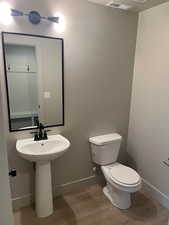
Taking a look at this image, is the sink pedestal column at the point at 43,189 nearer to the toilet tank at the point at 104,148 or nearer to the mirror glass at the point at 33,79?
the mirror glass at the point at 33,79

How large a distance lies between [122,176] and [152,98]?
1.03 meters

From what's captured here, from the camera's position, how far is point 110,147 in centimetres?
228

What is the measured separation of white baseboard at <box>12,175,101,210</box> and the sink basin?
666 millimetres

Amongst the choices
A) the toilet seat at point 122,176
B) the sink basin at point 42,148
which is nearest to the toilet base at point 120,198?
the toilet seat at point 122,176

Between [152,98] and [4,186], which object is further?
[152,98]

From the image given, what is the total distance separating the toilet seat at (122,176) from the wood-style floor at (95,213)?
0.39 metres

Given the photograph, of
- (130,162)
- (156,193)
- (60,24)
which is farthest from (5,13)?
(156,193)

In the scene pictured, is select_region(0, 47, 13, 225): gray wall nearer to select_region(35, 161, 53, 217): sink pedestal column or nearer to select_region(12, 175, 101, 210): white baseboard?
select_region(35, 161, 53, 217): sink pedestal column

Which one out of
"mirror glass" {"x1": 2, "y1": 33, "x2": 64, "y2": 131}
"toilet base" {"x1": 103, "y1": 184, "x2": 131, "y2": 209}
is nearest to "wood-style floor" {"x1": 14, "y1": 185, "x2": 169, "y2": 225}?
"toilet base" {"x1": 103, "y1": 184, "x2": 131, "y2": 209}

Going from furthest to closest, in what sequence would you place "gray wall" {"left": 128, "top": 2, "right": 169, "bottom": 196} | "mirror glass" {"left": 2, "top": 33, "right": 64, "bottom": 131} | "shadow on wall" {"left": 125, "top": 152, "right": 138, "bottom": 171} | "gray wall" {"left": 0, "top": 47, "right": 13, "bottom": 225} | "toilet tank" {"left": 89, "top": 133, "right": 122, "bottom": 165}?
"shadow on wall" {"left": 125, "top": 152, "right": 138, "bottom": 171} → "toilet tank" {"left": 89, "top": 133, "right": 122, "bottom": 165} → "gray wall" {"left": 128, "top": 2, "right": 169, "bottom": 196} → "mirror glass" {"left": 2, "top": 33, "right": 64, "bottom": 131} → "gray wall" {"left": 0, "top": 47, "right": 13, "bottom": 225}

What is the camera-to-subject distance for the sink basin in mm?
1631

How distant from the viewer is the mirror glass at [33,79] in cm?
175

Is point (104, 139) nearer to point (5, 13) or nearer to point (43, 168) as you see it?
point (43, 168)

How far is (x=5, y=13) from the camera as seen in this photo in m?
1.62
